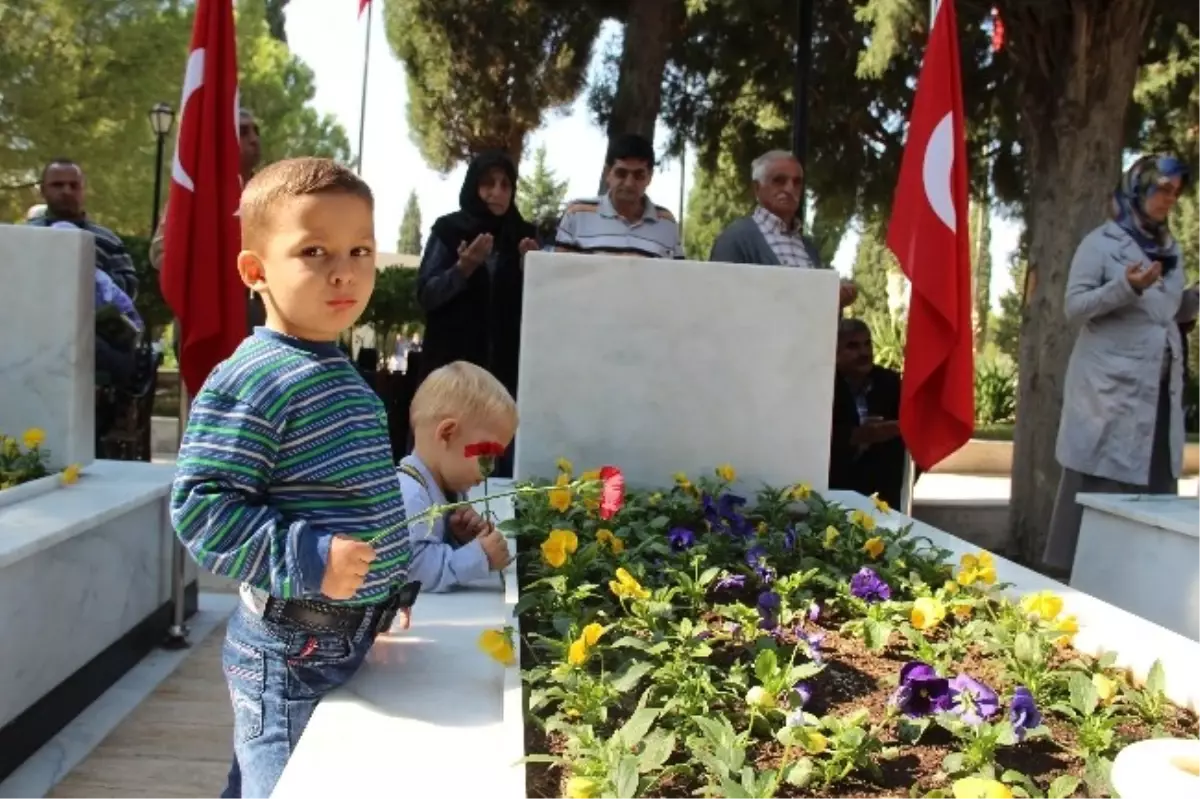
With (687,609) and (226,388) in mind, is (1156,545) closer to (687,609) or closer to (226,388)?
(687,609)

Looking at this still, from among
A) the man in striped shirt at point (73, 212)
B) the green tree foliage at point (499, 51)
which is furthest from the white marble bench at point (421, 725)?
the green tree foliage at point (499, 51)

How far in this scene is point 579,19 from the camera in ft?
33.2

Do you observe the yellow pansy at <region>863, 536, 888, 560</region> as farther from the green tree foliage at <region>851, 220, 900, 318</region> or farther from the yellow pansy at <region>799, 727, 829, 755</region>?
the green tree foliage at <region>851, 220, 900, 318</region>

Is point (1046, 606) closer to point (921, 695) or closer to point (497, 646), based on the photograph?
point (921, 695)

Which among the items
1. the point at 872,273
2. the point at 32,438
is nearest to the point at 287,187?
the point at 32,438

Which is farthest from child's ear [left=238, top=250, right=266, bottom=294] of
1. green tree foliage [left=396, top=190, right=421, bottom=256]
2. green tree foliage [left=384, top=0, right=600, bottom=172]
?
green tree foliage [left=396, top=190, right=421, bottom=256]

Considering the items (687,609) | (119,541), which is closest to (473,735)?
(687,609)

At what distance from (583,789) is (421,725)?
40cm

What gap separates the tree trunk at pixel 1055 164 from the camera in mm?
6484

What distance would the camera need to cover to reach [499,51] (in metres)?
10.4

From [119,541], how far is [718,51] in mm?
6852

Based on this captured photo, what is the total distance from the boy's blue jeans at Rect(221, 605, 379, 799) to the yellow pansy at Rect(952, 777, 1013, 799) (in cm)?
91

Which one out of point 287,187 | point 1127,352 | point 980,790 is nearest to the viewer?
point 980,790

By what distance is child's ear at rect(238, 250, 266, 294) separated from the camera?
5.73 ft
